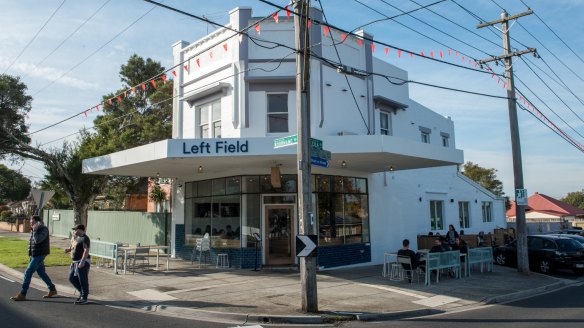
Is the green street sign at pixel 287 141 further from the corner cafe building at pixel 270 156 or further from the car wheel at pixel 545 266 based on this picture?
the car wheel at pixel 545 266

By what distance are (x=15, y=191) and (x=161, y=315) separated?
62.3m

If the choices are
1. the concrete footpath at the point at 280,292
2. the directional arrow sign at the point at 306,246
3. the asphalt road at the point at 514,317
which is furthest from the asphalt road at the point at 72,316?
the asphalt road at the point at 514,317

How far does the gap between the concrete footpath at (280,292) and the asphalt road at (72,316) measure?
474mm

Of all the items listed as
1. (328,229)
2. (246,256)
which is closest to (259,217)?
(246,256)

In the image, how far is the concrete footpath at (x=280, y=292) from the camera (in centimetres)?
941

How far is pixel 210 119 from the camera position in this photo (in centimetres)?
1797

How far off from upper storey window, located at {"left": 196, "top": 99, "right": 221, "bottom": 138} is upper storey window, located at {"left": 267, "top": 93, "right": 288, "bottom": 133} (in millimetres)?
2196

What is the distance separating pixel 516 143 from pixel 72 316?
1512 cm

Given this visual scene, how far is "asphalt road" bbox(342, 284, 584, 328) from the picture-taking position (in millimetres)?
8602

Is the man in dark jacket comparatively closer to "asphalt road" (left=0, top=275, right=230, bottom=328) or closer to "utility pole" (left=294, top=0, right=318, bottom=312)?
"asphalt road" (left=0, top=275, right=230, bottom=328)

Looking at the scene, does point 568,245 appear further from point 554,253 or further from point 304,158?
point 304,158

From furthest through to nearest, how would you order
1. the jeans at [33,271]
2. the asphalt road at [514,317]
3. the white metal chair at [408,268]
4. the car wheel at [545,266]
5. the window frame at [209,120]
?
the window frame at [209,120]
the car wheel at [545,266]
the white metal chair at [408,268]
the jeans at [33,271]
the asphalt road at [514,317]

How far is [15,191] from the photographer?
61375 millimetres

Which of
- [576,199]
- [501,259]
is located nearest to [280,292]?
[501,259]
